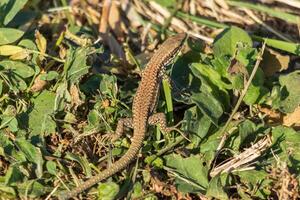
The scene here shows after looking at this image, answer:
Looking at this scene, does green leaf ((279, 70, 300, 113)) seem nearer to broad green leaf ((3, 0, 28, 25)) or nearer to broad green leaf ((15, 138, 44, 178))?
broad green leaf ((15, 138, 44, 178))

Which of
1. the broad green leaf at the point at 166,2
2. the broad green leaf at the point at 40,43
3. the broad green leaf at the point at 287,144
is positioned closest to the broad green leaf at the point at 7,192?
the broad green leaf at the point at 40,43

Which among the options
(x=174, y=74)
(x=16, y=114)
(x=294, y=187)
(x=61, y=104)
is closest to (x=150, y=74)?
(x=174, y=74)

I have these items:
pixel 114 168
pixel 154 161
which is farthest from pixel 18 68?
pixel 154 161

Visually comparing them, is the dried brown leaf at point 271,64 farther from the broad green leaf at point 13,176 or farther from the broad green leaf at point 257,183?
the broad green leaf at point 13,176

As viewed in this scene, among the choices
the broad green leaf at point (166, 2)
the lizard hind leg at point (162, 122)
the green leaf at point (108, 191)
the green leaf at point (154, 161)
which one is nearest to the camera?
the green leaf at point (108, 191)

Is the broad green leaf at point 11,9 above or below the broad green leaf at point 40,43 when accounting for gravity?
above

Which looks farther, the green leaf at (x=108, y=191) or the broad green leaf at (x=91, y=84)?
the broad green leaf at (x=91, y=84)

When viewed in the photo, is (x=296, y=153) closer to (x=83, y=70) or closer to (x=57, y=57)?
(x=83, y=70)
